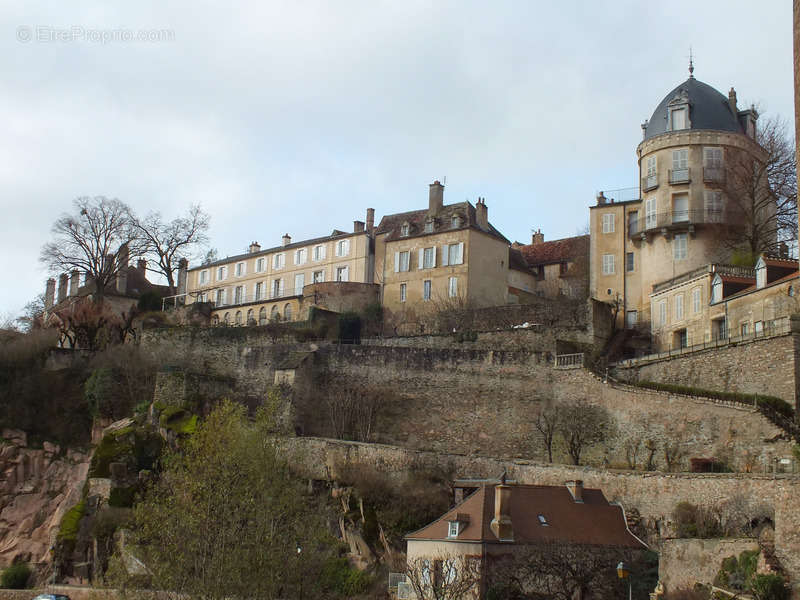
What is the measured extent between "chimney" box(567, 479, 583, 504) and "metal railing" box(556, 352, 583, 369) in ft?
28.8

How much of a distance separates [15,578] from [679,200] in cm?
2869

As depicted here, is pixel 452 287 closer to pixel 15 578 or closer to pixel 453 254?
pixel 453 254

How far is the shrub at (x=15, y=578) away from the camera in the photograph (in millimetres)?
32906

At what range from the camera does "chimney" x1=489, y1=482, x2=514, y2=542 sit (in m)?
25.2

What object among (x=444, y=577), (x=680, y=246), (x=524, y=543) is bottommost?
(x=444, y=577)

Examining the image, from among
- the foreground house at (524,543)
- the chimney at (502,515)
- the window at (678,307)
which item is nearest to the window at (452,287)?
the window at (678,307)

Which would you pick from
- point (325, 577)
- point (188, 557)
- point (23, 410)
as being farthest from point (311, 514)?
point (23, 410)

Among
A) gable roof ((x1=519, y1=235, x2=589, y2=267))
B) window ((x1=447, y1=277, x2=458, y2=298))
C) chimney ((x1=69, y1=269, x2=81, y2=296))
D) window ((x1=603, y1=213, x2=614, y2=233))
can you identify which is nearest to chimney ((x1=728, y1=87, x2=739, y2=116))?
window ((x1=603, y1=213, x2=614, y2=233))

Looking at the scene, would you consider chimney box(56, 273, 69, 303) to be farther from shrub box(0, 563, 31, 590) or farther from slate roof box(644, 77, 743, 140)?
slate roof box(644, 77, 743, 140)

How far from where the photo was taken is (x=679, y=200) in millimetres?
39844

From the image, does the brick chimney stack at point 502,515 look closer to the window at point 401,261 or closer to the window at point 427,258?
the window at point 427,258

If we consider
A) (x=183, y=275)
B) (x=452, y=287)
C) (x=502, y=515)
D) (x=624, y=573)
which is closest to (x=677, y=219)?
Answer: (x=452, y=287)

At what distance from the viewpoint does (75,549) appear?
32.0 m

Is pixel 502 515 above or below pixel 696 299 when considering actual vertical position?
below
